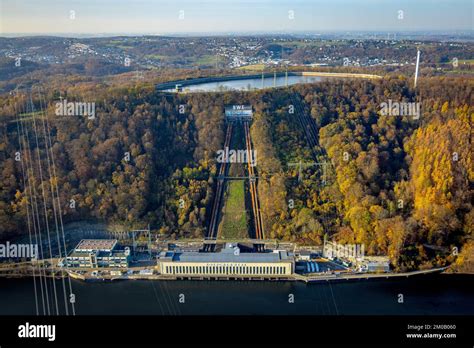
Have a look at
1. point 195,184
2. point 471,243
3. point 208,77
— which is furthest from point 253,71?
point 471,243

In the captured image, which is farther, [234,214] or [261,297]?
Answer: [234,214]

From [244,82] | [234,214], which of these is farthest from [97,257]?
[244,82]

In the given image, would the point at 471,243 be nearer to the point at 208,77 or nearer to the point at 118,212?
the point at 118,212

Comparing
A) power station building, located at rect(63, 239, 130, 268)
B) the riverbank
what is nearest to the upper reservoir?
power station building, located at rect(63, 239, 130, 268)

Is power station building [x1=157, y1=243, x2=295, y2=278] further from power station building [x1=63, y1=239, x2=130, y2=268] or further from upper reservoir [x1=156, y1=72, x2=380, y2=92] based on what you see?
upper reservoir [x1=156, y1=72, x2=380, y2=92]

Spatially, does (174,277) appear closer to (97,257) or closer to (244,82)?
(97,257)

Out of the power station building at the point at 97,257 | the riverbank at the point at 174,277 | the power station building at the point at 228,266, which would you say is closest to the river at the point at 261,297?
the riverbank at the point at 174,277
